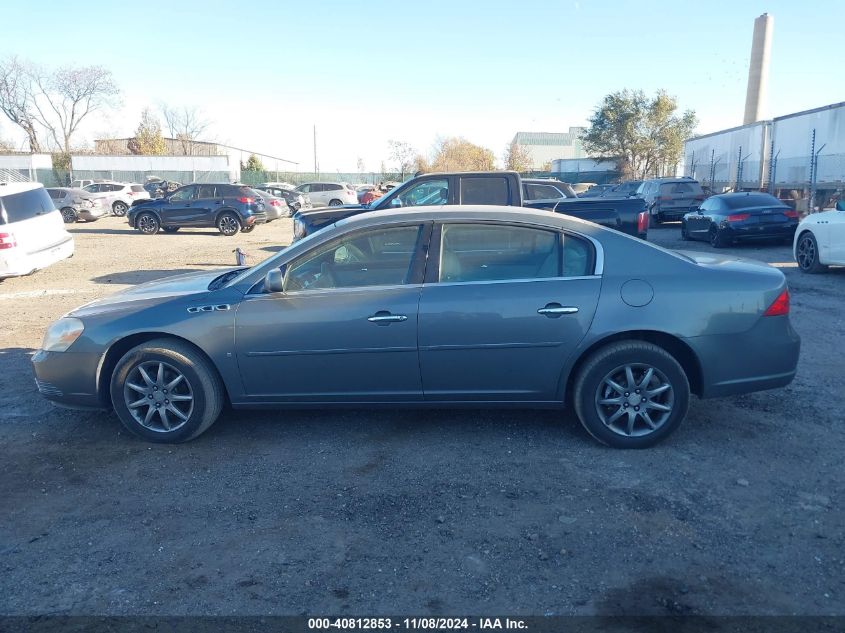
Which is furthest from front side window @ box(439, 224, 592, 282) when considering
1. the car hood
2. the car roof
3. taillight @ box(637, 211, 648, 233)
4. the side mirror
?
the car roof

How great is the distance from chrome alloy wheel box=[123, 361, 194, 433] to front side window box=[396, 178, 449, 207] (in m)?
6.01

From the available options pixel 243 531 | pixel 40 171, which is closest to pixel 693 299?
pixel 243 531

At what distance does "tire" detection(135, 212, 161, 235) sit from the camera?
2292cm

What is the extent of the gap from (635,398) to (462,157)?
4456cm

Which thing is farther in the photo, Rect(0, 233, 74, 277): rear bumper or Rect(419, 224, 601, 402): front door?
Rect(0, 233, 74, 277): rear bumper

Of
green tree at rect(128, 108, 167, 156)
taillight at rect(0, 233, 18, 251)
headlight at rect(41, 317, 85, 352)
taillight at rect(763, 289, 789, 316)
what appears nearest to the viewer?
taillight at rect(763, 289, 789, 316)

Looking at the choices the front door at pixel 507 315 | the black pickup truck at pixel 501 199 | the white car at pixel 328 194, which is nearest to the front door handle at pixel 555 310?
the front door at pixel 507 315

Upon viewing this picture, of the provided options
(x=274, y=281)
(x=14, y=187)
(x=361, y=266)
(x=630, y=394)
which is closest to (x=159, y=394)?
(x=274, y=281)

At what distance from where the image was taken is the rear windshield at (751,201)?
15.9 metres

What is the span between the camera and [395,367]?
4.46 m

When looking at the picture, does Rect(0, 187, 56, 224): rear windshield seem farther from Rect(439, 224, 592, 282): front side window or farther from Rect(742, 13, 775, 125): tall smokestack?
Rect(742, 13, 775, 125): tall smokestack

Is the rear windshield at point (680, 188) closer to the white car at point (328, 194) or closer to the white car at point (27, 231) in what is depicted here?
the white car at point (328, 194)

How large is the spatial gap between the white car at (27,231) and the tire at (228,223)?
10267 millimetres

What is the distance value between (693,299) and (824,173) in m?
18.6
